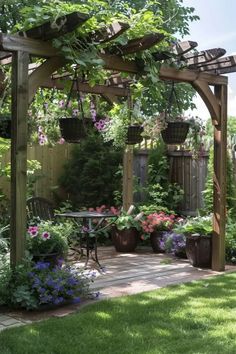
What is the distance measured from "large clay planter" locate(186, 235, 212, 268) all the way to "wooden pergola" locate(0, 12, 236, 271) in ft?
0.36

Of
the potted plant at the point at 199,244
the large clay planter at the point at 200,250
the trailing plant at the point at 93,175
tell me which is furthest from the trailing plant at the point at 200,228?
the trailing plant at the point at 93,175

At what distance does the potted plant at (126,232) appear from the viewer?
743cm

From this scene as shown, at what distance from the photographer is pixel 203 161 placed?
8.37 m

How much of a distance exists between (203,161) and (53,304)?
4.77 meters

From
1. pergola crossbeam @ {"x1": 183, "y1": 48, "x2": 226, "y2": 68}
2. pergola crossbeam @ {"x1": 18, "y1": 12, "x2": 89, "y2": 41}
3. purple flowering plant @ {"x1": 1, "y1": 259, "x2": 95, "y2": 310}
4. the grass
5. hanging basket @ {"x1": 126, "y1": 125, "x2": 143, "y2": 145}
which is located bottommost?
the grass

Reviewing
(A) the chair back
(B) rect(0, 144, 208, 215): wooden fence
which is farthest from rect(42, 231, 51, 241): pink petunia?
(B) rect(0, 144, 208, 215): wooden fence

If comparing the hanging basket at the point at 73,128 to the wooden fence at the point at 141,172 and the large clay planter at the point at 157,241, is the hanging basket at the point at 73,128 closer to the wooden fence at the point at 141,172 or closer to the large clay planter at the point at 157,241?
the large clay planter at the point at 157,241

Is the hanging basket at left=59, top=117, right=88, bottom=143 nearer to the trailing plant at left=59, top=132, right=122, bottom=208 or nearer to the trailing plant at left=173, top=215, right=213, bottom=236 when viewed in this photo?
the trailing plant at left=173, top=215, right=213, bottom=236

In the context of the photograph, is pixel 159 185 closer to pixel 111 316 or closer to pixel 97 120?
pixel 97 120

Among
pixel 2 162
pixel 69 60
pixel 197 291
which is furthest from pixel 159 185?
pixel 69 60

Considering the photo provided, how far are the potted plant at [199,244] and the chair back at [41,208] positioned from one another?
228 cm

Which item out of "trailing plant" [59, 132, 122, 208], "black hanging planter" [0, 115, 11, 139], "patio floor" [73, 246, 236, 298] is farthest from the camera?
"trailing plant" [59, 132, 122, 208]

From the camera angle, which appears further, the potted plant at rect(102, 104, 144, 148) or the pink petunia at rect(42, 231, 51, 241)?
the potted plant at rect(102, 104, 144, 148)

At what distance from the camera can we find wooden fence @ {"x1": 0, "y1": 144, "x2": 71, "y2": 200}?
8.90m
